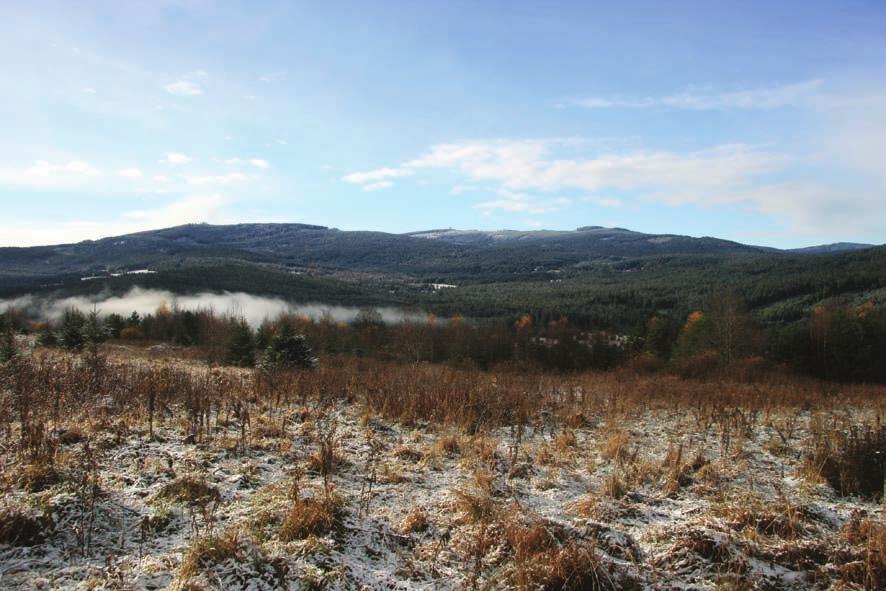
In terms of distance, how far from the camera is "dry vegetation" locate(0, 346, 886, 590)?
390 centimetres

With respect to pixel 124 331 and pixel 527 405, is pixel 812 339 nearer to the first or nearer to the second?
pixel 527 405

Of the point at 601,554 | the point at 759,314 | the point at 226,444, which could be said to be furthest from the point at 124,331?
the point at 759,314

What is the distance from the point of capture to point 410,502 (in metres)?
5.18

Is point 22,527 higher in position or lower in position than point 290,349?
higher

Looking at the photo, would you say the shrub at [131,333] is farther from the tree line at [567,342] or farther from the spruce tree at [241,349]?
the spruce tree at [241,349]

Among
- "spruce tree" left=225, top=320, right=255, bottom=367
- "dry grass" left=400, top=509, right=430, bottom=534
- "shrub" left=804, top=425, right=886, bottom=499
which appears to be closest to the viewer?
"dry grass" left=400, top=509, right=430, bottom=534

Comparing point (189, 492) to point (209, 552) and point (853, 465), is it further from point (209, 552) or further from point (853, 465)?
point (853, 465)

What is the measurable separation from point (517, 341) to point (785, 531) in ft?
196

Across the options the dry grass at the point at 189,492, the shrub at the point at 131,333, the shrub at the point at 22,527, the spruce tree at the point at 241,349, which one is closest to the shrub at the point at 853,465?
the dry grass at the point at 189,492

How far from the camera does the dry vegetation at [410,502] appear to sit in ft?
12.8

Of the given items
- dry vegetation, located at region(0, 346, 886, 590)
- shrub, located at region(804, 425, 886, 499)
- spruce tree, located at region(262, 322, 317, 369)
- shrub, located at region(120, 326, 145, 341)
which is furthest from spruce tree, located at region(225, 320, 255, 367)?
shrub, located at region(120, 326, 145, 341)

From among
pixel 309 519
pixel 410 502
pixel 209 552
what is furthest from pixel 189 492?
pixel 410 502

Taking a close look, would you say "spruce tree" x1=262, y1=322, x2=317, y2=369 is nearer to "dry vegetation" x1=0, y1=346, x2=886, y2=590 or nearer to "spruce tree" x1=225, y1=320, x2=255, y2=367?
"spruce tree" x1=225, y1=320, x2=255, y2=367

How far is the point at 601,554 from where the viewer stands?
421 centimetres
